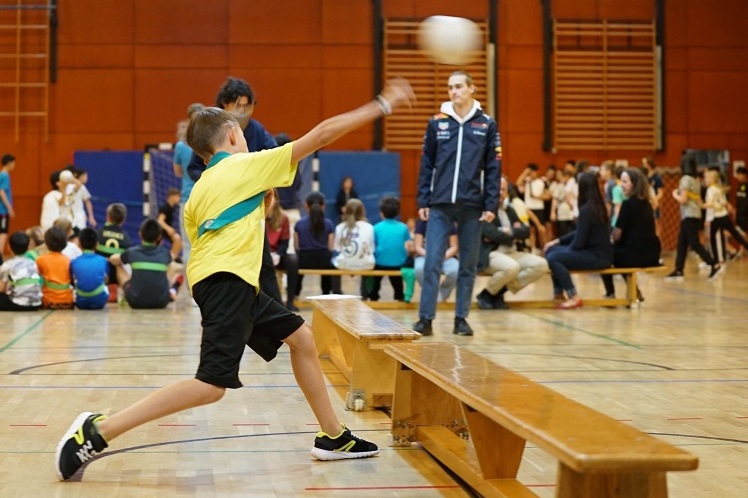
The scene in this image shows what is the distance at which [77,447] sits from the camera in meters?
3.69

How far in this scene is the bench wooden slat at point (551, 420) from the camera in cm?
254

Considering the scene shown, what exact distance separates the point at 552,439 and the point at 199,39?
16612 mm

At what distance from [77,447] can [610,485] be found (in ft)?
6.16

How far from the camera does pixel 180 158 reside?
9750 mm

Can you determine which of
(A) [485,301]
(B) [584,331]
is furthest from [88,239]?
(B) [584,331]

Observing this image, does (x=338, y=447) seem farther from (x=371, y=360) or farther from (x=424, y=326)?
(x=424, y=326)

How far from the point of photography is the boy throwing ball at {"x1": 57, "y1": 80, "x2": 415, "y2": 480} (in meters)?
3.69

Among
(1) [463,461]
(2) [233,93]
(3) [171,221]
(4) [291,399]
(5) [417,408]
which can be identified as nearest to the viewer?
(1) [463,461]

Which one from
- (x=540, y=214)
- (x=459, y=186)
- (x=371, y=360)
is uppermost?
(x=540, y=214)

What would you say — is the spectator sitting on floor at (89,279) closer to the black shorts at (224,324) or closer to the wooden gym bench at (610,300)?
the wooden gym bench at (610,300)

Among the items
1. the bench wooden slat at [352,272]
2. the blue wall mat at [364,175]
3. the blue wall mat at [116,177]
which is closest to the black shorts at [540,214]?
the blue wall mat at [364,175]

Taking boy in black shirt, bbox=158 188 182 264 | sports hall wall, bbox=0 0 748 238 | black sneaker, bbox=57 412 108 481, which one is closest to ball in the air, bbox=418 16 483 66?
black sneaker, bbox=57 412 108 481

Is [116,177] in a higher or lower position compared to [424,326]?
higher

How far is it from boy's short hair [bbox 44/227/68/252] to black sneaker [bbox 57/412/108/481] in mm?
6592
